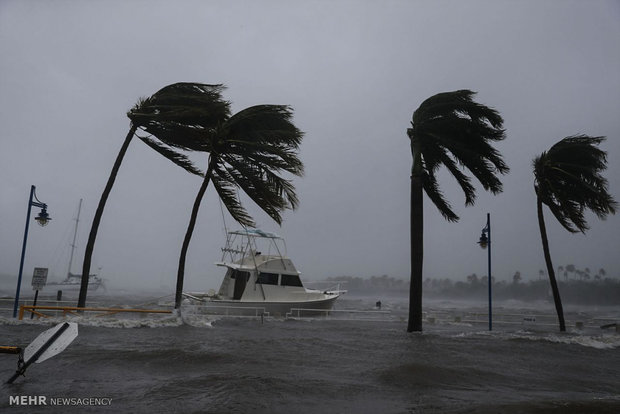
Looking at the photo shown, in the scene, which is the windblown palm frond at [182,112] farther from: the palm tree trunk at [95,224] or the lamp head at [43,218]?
the lamp head at [43,218]

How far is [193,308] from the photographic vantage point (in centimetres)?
1689

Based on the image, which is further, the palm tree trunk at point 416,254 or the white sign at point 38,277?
the palm tree trunk at point 416,254

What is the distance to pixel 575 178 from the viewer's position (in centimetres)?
1644

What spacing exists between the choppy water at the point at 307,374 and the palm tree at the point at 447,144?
2777 mm

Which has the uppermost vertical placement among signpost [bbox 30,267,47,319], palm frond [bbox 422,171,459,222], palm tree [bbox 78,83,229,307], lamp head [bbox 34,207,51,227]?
palm tree [bbox 78,83,229,307]

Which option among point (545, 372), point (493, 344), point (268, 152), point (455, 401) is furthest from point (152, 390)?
point (268, 152)

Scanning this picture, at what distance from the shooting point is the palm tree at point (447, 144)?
43.7 ft

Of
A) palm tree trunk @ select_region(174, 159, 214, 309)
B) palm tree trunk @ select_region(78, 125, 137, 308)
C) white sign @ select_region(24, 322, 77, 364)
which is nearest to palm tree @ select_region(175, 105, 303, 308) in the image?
palm tree trunk @ select_region(174, 159, 214, 309)

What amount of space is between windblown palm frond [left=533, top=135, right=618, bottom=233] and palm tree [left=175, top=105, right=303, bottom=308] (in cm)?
1048

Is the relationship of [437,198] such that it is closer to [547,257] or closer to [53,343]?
[547,257]

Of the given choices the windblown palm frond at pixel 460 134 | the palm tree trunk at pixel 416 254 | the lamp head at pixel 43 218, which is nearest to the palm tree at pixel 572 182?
the windblown palm frond at pixel 460 134

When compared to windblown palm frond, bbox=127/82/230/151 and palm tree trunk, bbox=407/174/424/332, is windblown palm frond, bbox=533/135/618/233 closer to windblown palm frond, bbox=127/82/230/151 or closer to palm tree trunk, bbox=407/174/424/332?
palm tree trunk, bbox=407/174/424/332

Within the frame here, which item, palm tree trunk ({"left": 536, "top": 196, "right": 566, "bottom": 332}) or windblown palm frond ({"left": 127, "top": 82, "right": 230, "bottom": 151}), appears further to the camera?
palm tree trunk ({"left": 536, "top": 196, "right": 566, "bottom": 332})

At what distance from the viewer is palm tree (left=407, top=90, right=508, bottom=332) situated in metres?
13.3
